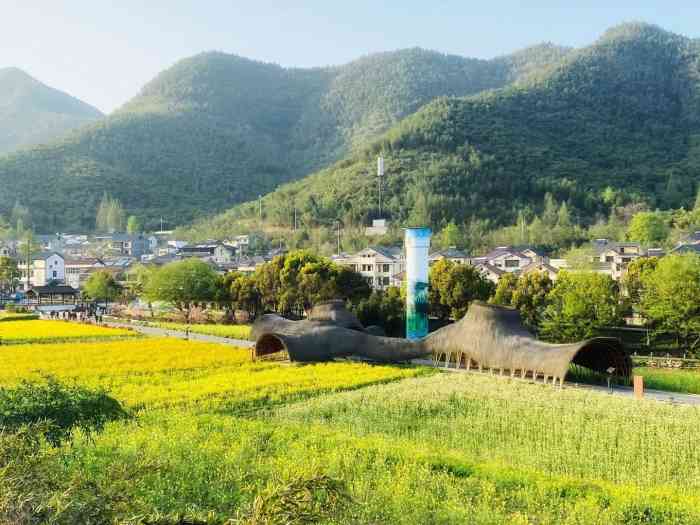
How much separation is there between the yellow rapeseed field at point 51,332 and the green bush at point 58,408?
22900 millimetres

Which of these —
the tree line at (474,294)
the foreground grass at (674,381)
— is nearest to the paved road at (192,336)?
the tree line at (474,294)

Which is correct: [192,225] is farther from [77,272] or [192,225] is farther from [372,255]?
[372,255]

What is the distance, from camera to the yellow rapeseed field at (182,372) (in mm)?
21734

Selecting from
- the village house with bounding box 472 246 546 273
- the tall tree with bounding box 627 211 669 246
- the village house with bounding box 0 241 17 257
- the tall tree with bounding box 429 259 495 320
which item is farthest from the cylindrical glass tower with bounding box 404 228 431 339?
the village house with bounding box 0 241 17 257

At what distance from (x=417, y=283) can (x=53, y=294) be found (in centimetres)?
4360

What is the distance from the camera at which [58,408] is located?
1550 cm

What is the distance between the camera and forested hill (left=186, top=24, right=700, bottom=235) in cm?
8481

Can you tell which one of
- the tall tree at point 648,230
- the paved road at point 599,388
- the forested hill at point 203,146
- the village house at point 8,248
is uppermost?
the forested hill at point 203,146

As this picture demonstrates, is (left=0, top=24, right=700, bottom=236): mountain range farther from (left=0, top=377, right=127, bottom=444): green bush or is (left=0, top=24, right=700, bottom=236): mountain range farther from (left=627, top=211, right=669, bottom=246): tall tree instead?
(left=0, top=377, right=127, bottom=444): green bush

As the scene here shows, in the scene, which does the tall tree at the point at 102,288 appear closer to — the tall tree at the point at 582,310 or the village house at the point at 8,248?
the village house at the point at 8,248

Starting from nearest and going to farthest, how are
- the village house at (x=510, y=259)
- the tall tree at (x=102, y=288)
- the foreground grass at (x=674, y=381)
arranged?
the foreground grass at (x=674, y=381) < the tall tree at (x=102, y=288) < the village house at (x=510, y=259)

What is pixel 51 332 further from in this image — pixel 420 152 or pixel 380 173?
pixel 420 152

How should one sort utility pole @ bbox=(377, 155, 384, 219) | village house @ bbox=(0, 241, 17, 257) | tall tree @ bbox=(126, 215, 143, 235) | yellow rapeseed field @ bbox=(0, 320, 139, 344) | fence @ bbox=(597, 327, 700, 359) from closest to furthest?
fence @ bbox=(597, 327, 700, 359), yellow rapeseed field @ bbox=(0, 320, 139, 344), utility pole @ bbox=(377, 155, 384, 219), village house @ bbox=(0, 241, 17, 257), tall tree @ bbox=(126, 215, 143, 235)

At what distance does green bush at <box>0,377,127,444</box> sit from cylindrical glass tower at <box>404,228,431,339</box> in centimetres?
1908
